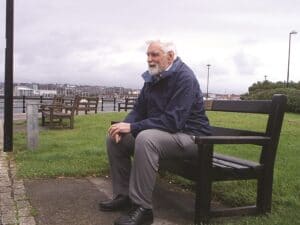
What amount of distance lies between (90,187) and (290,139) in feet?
19.6

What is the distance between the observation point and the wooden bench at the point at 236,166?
13.5 feet

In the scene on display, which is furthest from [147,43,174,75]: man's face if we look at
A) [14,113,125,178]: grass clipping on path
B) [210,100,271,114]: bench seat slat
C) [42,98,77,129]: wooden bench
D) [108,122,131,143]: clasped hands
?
[42,98,77,129]: wooden bench

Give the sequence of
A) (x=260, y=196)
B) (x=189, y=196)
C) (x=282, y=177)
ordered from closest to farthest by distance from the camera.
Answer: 1. (x=260, y=196)
2. (x=189, y=196)
3. (x=282, y=177)

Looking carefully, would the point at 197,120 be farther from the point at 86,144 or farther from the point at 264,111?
the point at 86,144

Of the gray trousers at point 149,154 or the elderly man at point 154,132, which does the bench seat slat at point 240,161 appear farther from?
the gray trousers at point 149,154

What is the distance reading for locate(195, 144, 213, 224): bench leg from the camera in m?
4.09

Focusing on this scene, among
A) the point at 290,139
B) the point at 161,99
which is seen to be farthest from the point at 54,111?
the point at 161,99

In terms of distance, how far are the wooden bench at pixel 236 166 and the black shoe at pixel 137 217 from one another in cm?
38

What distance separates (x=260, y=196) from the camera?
178 inches

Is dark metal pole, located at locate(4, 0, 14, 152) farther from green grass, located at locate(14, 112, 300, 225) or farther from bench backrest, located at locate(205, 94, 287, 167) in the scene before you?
bench backrest, located at locate(205, 94, 287, 167)

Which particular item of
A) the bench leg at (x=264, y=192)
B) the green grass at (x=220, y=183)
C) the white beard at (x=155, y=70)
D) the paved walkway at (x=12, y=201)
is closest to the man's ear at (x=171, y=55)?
the white beard at (x=155, y=70)

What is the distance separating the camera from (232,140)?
4.23 metres

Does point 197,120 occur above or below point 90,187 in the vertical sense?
above

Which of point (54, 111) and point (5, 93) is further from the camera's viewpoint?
point (54, 111)
